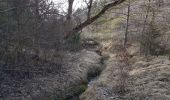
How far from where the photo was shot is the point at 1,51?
48.6ft

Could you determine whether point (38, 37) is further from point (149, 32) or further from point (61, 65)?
point (149, 32)

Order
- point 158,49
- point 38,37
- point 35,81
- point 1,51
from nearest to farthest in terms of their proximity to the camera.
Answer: point 1,51, point 35,81, point 38,37, point 158,49

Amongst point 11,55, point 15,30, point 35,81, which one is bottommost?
point 35,81

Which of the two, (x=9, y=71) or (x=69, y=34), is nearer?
(x=9, y=71)

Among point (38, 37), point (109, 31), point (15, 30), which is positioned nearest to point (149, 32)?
point (38, 37)

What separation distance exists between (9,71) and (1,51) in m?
1.00

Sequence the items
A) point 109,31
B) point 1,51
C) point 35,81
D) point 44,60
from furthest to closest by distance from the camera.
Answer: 1. point 109,31
2. point 44,60
3. point 35,81
4. point 1,51

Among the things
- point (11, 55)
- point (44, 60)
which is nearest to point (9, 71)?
point (11, 55)

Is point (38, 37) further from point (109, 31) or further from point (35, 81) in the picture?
point (109, 31)

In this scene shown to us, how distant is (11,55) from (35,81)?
62.9 inches

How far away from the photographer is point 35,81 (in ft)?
51.9

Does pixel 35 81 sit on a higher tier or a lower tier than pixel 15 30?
lower

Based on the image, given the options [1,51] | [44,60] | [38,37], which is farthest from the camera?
[44,60]

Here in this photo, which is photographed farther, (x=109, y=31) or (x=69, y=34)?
(x=109, y=31)
